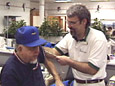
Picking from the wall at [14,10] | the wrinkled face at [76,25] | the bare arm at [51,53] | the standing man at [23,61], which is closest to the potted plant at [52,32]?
the bare arm at [51,53]

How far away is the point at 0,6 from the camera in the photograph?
38.8 feet

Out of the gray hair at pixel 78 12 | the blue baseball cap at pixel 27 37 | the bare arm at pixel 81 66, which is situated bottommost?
the bare arm at pixel 81 66

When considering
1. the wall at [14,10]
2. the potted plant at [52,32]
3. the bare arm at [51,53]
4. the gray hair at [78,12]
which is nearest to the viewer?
the gray hair at [78,12]

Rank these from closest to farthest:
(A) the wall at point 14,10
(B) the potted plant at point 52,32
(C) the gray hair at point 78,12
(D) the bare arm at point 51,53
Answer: (C) the gray hair at point 78,12 → (D) the bare arm at point 51,53 → (B) the potted plant at point 52,32 → (A) the wall at point 14,10

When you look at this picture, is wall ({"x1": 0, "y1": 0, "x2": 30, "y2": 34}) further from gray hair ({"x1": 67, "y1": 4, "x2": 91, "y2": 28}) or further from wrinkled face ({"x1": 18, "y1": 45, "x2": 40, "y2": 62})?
wrinkled face ({"x1": 18, "y1": 45, "x2": 40, "y2": 62})

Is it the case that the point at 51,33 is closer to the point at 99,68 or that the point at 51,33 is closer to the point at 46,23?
the point at 46,23

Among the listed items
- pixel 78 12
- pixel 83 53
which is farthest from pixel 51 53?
pixel 78 12

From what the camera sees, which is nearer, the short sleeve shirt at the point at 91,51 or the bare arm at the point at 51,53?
the short sleeve shirt at the point at 91,51

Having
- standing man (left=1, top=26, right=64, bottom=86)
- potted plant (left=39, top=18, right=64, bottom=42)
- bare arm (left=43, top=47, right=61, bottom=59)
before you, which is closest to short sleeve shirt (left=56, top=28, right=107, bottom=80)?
bare arm (left=43, top=47, right=61, bottom=59)

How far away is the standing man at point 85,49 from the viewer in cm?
191

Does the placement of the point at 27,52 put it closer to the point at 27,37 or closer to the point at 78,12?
the point at 27,37

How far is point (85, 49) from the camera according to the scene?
198 cm

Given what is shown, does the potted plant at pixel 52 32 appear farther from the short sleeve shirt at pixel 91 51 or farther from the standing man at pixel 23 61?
the standing man at pixel 23 61

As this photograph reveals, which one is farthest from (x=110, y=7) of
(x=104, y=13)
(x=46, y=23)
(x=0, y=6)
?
(x=46, y=23)
